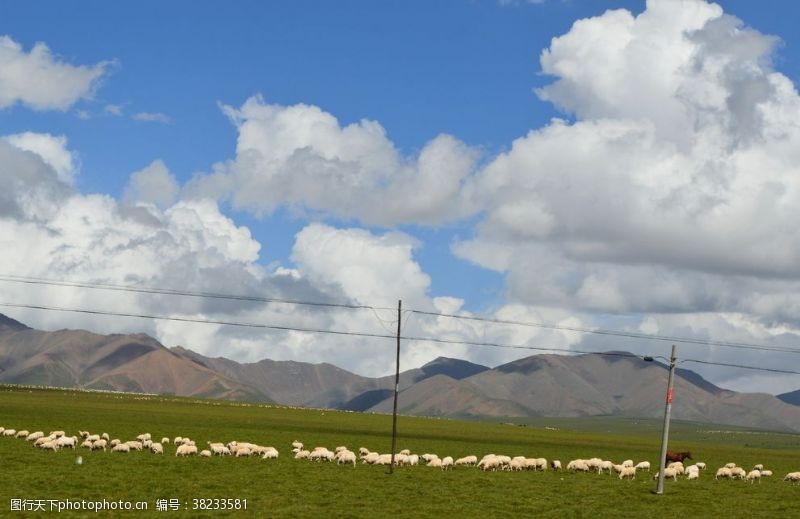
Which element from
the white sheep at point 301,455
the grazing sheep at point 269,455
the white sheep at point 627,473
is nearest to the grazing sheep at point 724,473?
the white sheep at point 627,473

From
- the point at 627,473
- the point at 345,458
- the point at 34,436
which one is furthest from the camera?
the point at 34,436

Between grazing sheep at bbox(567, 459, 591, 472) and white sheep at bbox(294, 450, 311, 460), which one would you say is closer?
grazing sheep at bbox(567, 459, 591, 472)

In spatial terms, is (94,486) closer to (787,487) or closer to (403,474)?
(403,474)

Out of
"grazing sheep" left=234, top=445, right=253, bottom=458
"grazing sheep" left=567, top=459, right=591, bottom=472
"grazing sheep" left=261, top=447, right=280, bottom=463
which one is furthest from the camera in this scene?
"grazing sheep" left=567, top=459, right=591, bottom=472

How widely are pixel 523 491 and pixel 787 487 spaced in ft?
61.6

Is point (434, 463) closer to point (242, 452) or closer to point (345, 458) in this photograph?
point (345, 458)

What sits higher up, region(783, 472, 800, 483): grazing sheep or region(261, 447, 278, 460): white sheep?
region(783, 472, 800, 483): grazing sheep

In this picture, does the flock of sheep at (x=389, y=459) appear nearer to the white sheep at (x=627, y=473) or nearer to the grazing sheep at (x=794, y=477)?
the grazing sheep at (x=794, y=477)

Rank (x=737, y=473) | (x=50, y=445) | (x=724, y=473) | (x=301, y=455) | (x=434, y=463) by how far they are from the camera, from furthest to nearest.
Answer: (x=301, y=455)
(x=434, y=463)
(x=737, y=473)
(x=724, y=473)
(x=50, y=445)

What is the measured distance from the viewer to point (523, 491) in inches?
1919

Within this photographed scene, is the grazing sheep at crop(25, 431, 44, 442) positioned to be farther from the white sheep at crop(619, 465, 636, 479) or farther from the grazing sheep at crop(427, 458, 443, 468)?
the white sheep at crop(619, 465, 636, 479)

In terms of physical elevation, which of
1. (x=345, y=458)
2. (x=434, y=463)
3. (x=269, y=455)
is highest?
(x=345, y=458)

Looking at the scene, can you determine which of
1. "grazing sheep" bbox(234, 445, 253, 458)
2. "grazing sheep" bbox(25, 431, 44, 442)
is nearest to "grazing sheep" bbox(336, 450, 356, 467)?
"grazing sheep" bbox(234, 445, 253, 458)

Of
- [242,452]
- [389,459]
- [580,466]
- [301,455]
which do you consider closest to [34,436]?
[242,452]
